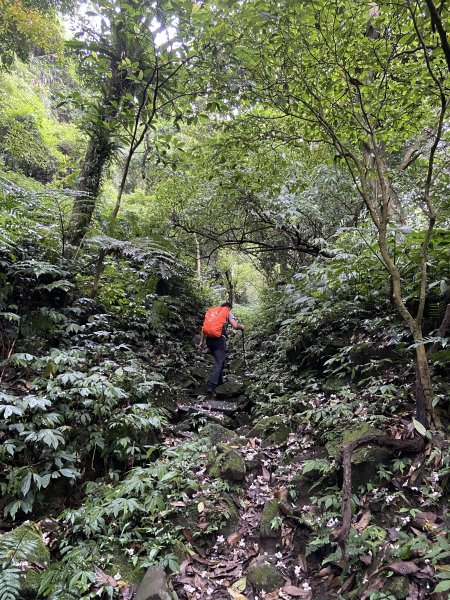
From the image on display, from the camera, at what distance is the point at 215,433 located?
5.19 m

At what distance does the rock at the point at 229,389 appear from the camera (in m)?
7.38

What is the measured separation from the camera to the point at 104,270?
7.58 metres

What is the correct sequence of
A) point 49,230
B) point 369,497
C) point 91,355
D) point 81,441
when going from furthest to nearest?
1. point 49,230
2. point 91,355
3. point 81,441
4. point 369,497

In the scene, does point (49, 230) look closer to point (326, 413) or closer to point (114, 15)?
point (114, 15)

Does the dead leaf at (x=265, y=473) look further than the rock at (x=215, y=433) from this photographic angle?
No

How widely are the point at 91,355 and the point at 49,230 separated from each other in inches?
113

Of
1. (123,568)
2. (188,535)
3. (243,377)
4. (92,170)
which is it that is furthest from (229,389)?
(92,170)

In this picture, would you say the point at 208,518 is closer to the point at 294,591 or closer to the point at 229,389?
the point at 294,591

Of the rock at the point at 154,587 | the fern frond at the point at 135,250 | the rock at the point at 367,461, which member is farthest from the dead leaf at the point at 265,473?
the fern frond at the point at 135,250

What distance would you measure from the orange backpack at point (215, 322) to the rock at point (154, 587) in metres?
5.15

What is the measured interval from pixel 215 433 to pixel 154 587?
2492mm

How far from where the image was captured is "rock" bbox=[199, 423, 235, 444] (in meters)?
5.09

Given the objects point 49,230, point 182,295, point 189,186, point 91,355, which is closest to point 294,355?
point 91,355

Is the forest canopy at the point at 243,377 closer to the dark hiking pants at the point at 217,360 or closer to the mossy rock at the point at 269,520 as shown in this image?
the mossy rock at the point at 269,520
